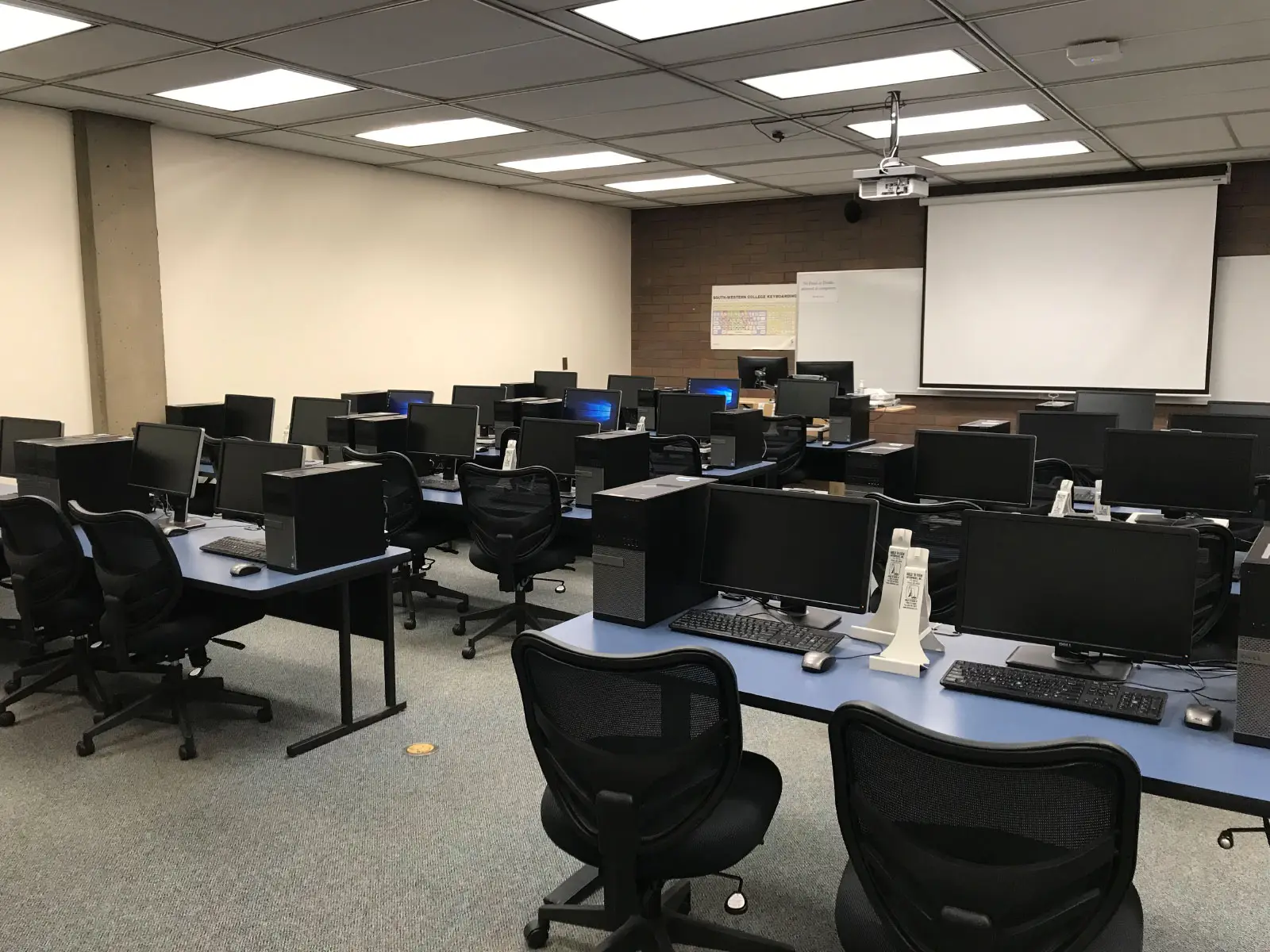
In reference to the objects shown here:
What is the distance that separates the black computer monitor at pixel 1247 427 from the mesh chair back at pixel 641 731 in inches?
156

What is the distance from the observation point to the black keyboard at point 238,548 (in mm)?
3533

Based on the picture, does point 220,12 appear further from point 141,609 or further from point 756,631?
point 756,631

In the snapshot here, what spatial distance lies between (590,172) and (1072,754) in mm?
7220

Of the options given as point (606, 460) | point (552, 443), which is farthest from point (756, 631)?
point (552, 443)

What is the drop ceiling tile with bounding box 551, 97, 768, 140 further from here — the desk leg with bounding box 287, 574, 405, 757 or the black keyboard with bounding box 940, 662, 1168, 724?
the black keyboard with bounding box 940, 662, 1168, 724

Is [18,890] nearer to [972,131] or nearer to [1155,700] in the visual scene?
[1155,700]

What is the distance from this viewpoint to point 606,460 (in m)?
4.45

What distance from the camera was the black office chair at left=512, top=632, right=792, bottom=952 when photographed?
1910mm

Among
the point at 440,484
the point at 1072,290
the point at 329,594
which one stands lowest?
the point at 329,594

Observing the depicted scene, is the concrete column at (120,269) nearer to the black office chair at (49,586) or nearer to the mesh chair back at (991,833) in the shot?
the black office chair at (49,586)

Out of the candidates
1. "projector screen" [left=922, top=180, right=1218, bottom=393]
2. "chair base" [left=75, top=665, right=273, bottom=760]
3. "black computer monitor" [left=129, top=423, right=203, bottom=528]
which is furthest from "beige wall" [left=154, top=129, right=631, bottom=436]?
"projector screen" [left=922, top=180, right=1218, bottom=393]

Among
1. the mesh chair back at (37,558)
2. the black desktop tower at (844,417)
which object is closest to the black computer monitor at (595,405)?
the black desktop tower at (844,417)

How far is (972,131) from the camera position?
20.3 ft

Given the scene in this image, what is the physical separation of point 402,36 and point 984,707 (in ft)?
12.0
